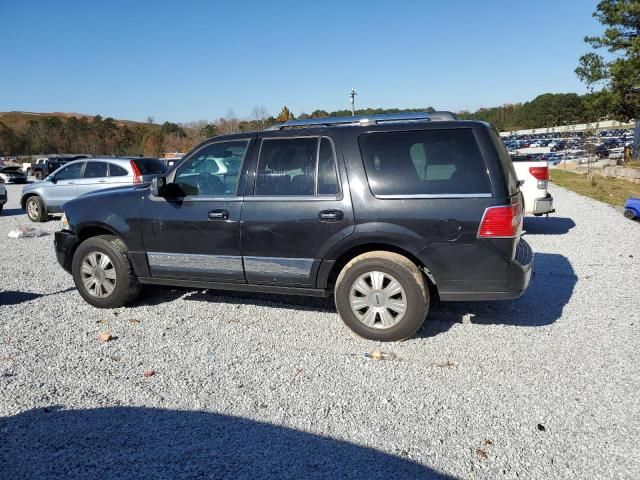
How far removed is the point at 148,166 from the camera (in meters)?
11.8

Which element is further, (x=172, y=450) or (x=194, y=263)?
(x=194, y=263)

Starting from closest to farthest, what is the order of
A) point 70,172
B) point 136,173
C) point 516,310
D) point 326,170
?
point 326,170 → point 516,310 → point 136,173 → point 70,172

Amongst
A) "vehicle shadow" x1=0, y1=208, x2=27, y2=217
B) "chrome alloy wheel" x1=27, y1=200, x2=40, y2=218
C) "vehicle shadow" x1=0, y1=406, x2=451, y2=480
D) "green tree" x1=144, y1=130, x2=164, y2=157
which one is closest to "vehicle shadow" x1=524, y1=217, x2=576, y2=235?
"vehicle shadow" x1=0, y1=406, x2=451, y2=480

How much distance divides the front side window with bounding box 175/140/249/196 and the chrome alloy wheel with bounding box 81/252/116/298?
123 centimetres

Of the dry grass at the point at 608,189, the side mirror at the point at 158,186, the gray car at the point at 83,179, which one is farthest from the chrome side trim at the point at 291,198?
the dry grass at the point at 608,189

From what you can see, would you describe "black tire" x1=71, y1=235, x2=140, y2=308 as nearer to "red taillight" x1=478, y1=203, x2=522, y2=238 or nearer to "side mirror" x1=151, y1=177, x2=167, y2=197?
"side mirror" x1=151, y1=177, x2=167, y2=197

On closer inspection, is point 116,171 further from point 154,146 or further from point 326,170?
point 154,146

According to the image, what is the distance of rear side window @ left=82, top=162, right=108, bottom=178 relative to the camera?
38.7 ft

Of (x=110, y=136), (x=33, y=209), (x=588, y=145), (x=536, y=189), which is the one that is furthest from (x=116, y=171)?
(x=110, y=136)

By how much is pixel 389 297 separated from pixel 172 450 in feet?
7.06

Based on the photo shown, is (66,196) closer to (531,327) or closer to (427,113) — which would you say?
(427,113)

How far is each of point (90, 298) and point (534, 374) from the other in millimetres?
4490

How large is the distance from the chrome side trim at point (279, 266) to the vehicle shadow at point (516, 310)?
1.24 m

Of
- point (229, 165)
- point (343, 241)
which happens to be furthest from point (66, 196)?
point (343, 241)
